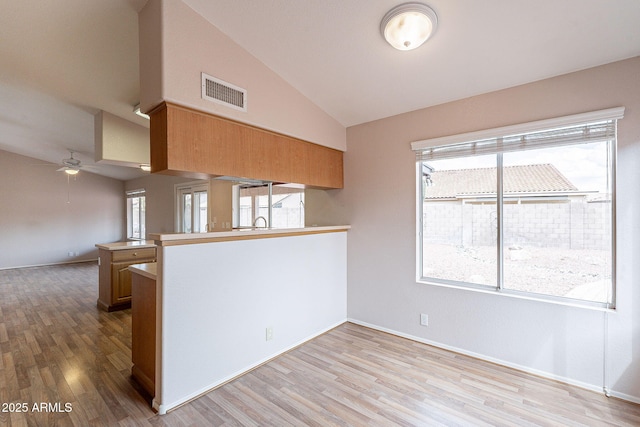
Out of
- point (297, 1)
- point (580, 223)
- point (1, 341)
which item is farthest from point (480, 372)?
point (1, 341)

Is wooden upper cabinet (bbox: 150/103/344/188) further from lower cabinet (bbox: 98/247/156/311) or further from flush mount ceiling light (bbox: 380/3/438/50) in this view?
lower cabinet (bbox: 98/247/156/311)

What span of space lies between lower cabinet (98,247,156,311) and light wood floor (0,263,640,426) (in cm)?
88

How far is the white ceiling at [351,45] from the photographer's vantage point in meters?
1.87

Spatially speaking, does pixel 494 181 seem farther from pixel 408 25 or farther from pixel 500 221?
pixel 408 25

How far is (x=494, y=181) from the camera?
2.69m

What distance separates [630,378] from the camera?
2053 mm

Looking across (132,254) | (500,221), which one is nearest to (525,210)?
(500,221)

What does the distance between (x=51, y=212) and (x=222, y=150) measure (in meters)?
8.53

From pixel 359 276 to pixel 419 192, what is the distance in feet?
4.20

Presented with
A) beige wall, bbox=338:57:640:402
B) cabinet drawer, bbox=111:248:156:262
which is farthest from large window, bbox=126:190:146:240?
beige wall, bbox=338:57:640:402

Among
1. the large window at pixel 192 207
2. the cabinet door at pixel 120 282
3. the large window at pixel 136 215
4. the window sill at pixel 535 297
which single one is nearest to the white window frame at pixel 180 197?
the large window at pixel 192 207

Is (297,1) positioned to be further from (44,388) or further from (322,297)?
(44,388)

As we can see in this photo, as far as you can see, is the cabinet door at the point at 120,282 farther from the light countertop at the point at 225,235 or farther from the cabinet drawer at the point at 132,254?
the light countertop at the point at 225,235

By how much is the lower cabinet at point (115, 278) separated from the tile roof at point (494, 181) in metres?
4.38
